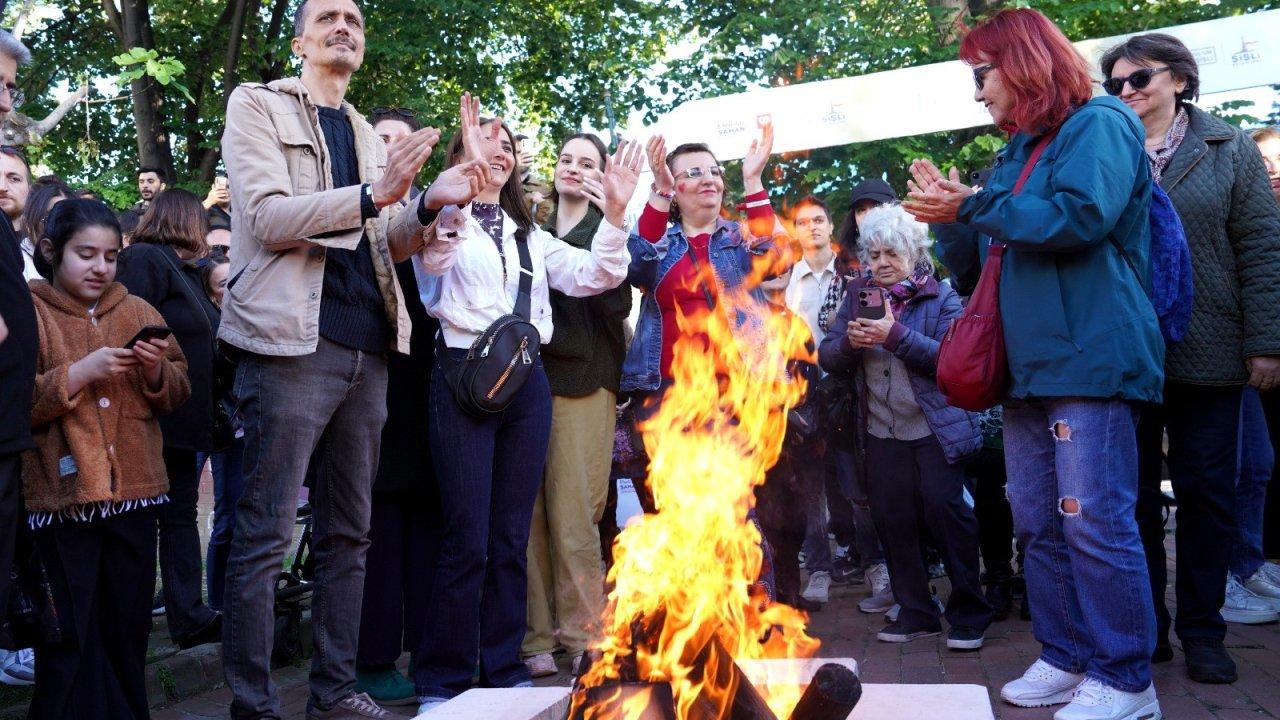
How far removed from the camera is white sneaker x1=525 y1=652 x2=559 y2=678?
5195 millimetres

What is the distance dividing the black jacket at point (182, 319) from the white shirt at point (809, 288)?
12.2 feet

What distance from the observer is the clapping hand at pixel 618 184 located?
16.8 ft

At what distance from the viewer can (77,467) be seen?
3879mm

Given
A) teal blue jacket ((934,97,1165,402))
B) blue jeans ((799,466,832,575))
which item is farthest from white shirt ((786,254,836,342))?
teal blue jacket ((934,97,1165,402))

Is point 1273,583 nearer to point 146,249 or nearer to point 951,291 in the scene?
point 951,291

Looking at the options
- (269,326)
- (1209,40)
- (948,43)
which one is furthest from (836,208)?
(269,326)

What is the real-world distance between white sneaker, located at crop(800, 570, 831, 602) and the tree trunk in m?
12.4

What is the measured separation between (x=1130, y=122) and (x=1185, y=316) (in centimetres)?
83

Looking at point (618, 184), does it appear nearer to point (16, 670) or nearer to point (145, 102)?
point (16, 670)

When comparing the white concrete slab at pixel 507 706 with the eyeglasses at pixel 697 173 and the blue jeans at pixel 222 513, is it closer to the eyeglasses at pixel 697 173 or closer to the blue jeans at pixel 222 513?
the blue jeans at pixel 222 513

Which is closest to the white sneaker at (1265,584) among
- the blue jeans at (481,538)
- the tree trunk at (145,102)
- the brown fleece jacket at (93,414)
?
the blue jeans at (481,538)

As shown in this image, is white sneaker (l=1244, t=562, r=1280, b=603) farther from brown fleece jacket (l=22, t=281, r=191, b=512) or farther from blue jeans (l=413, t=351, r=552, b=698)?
brown fleece jacket (l=22, t=281, r=191, b=512)

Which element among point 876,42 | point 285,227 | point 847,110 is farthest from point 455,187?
point 876,42

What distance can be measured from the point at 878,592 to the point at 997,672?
1856 millimetres
